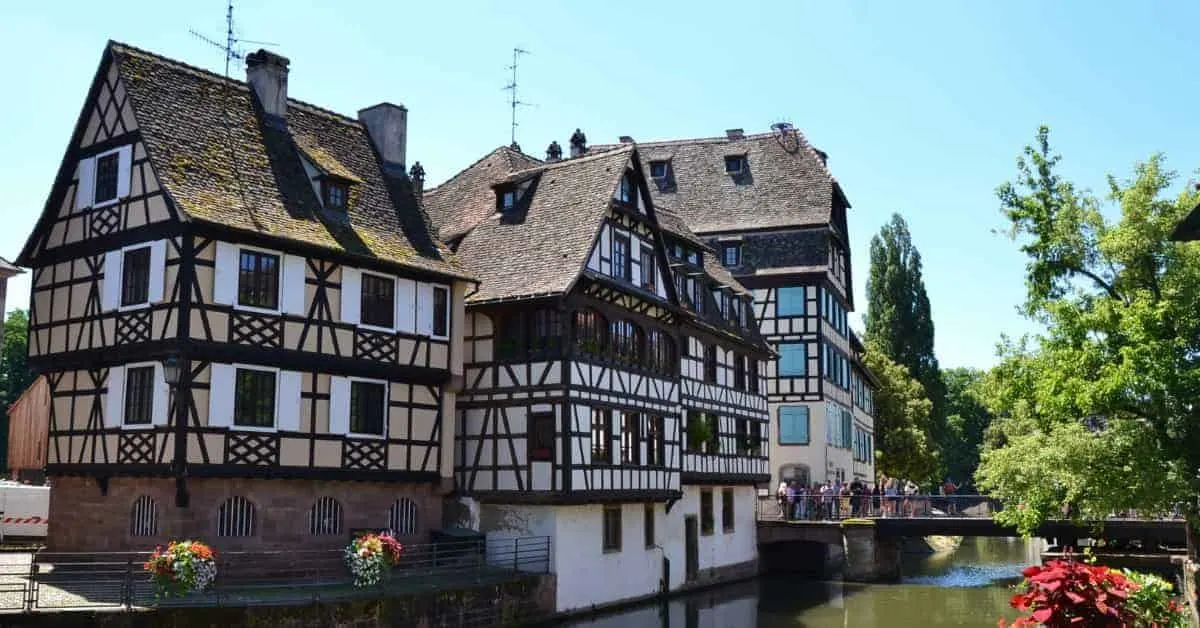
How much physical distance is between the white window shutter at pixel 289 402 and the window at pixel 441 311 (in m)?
4.35

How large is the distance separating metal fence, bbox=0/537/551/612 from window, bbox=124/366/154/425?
8.94 feet

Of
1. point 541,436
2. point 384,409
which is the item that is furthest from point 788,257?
point 384,409

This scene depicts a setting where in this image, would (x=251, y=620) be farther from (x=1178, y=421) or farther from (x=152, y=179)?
(x=1178, y=421)

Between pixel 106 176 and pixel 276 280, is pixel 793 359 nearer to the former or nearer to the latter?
pixel 276 280

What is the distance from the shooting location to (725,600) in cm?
3522

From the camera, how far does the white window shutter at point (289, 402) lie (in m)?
24.2

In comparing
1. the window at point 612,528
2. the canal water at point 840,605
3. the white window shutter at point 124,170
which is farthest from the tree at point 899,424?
the white window shutter at point 124,170

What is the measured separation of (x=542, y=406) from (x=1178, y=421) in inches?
552

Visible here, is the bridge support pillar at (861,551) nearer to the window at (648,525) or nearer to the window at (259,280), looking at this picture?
the window at (648,525)

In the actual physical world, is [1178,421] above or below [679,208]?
below

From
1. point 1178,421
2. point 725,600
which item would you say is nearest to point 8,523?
point 725,600

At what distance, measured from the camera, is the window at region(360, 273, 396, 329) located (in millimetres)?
26312

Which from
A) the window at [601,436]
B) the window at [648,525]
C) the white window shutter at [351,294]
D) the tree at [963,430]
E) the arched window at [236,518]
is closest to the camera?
the arched window at [236,518]

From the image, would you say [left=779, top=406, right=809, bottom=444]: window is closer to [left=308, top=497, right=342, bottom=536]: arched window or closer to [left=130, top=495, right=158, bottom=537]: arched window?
[left=308, top=497, right=342, bottom=536]: arched window
